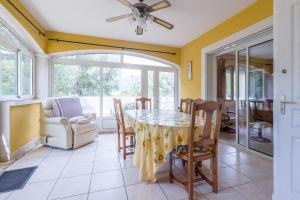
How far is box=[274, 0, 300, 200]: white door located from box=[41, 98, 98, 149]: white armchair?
3102mm

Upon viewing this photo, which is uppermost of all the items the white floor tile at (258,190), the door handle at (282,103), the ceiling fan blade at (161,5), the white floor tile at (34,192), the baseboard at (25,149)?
the ceiling fan blade at (161,5)

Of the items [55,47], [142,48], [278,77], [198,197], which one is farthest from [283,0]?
[55,47]

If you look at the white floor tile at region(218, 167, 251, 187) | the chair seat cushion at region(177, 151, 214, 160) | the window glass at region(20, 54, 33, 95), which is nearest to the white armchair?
the window glass at region(20, 54, 33, 95)

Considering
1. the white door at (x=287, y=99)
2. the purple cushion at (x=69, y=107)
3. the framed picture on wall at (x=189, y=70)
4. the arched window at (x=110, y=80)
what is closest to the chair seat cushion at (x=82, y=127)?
the purple cushion at (x=69, y=107)

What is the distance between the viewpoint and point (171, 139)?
5.54 feet

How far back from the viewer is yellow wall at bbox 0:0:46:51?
2.40 m

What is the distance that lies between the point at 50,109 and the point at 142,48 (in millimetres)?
2861

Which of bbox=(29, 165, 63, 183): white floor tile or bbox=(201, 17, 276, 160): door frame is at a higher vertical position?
bbox=(201, 17, 276, 160): door frame

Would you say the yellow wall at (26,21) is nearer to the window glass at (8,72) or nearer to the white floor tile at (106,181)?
the window glass at (8,72)

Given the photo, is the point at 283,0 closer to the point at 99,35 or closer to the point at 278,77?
the point at 278,77

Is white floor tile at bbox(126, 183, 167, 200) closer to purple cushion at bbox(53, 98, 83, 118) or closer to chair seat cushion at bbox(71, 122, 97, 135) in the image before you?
chair seat cushion at bbox(71, 122, 97, 135)

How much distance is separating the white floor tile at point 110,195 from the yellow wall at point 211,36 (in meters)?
3.11

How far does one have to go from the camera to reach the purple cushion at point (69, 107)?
3402 millimetres

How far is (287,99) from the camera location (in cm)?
145
